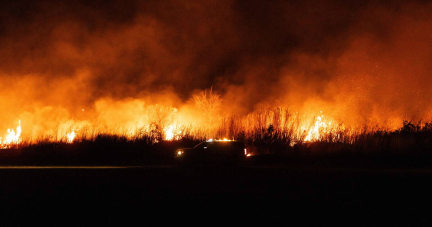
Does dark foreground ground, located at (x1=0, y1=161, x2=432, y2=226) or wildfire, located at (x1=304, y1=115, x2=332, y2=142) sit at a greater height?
wildfire, located at (x1=304, y1=115, x2=332, y2=142)

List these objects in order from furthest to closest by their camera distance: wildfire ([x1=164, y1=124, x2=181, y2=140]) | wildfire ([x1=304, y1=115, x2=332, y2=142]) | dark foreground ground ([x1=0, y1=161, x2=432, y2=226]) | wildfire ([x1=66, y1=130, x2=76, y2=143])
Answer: wildfire ([x1=164, y1=124, x2=181, y2=140]) < wildfire ([x1=66, y1=130, x2=76, y2=143]) < wildfire ([x1=304, y1=115, x2=332, y2=142]) < dark foreground ground ([x1=0, y1=161, x2=432, y2=226])

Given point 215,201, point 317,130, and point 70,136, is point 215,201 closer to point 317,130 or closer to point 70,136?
point 317,130

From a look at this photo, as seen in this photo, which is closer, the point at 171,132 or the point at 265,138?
the point at 265,138

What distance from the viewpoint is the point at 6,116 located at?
171 ft

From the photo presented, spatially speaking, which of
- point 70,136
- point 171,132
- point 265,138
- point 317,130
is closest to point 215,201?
point 265,138

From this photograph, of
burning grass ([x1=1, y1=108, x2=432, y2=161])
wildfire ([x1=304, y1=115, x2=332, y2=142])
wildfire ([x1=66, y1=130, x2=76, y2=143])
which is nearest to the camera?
burning grass ([x1=1, y1=108, x2=432, y2=161])

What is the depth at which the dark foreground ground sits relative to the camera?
23.7 feet

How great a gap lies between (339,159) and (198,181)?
12841 mm

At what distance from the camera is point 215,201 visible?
9016 mm

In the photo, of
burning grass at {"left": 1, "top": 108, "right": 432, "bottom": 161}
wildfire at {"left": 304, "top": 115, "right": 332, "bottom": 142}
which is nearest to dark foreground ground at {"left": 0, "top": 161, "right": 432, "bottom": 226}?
burning grass at {"left": 1, "top": 108, "right": 432, "bottom": 161}

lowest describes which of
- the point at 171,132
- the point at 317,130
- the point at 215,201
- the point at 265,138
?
the point at 215,201

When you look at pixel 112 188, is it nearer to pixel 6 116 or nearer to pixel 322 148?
pixel 322 148

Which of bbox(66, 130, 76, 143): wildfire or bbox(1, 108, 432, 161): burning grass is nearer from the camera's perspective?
bbox(1, 108, 432, 161): burning grass

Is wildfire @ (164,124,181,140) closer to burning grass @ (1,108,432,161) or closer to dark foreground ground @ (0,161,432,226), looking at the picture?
burning grass @ (1,108,432,161)
